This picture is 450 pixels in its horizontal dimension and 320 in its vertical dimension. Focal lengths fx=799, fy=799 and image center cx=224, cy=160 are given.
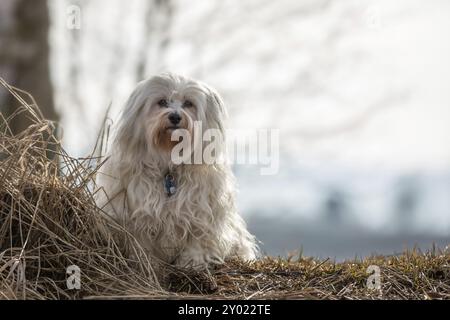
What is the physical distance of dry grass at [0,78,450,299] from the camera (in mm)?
4445

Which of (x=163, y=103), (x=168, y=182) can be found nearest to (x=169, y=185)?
(x=168, y=182)

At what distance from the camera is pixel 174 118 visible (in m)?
5.43

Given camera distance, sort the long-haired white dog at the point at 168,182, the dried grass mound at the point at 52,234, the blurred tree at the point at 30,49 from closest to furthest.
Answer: the dried grass mound at the point at 52,234, the long-haired white dog at the point at 168,182, the blurred tree at the point at 30,49

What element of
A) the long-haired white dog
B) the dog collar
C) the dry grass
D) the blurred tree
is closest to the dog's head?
the long-haired white dog

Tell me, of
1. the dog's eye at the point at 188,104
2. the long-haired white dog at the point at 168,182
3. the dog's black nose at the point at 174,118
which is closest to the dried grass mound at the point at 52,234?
the long-haired white dog at the point at 168,182

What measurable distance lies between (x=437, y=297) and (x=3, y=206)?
8.62ft

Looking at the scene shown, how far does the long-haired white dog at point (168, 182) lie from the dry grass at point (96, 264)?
0.25 metres

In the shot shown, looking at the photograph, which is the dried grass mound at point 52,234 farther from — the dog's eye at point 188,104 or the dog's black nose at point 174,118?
the dog's eye at point 188,104

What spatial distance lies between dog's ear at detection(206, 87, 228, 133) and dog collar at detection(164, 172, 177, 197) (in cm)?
50

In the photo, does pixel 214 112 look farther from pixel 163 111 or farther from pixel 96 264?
pixel 96 264

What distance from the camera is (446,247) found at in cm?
542

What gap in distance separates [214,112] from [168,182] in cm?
64

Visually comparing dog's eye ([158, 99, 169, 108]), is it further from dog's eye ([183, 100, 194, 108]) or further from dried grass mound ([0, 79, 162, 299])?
dried grass mound ([0, 79, 162, 299])

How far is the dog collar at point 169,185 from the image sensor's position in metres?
5.52
